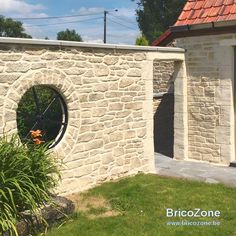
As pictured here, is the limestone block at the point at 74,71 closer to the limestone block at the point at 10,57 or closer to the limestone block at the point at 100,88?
the limestone block at the point at 100,88

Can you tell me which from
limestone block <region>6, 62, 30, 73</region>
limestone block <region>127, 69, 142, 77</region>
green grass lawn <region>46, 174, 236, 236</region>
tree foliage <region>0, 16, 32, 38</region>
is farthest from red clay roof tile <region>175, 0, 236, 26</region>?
tree foliage <region>0, 16, 32, 38</region>

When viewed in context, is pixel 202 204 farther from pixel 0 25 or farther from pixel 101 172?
pixel 0 25

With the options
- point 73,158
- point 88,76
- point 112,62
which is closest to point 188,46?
point 112,62

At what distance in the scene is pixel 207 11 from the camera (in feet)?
31.7

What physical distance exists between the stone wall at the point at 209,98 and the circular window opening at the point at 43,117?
3.54 metres

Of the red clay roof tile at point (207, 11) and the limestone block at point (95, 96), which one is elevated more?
the red clay roof tile at point (207, 11)

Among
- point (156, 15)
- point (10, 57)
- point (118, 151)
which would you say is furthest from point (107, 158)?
point (156, 15)

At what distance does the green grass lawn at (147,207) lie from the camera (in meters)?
5.65

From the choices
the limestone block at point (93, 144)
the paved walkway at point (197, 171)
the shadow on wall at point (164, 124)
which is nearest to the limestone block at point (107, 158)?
the limestone block at point (93, 144)

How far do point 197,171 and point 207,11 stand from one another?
3.69 meters

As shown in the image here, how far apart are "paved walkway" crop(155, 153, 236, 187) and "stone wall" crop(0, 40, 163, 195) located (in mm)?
539

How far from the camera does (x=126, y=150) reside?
8.58 m

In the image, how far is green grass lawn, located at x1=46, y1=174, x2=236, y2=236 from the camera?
5648 mm

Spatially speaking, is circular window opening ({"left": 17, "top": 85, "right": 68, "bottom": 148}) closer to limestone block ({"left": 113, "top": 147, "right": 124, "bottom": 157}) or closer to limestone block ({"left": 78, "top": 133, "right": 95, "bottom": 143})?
limestone block ({"left": 78, "top": 133, "right": 95, "bottom": 143})
